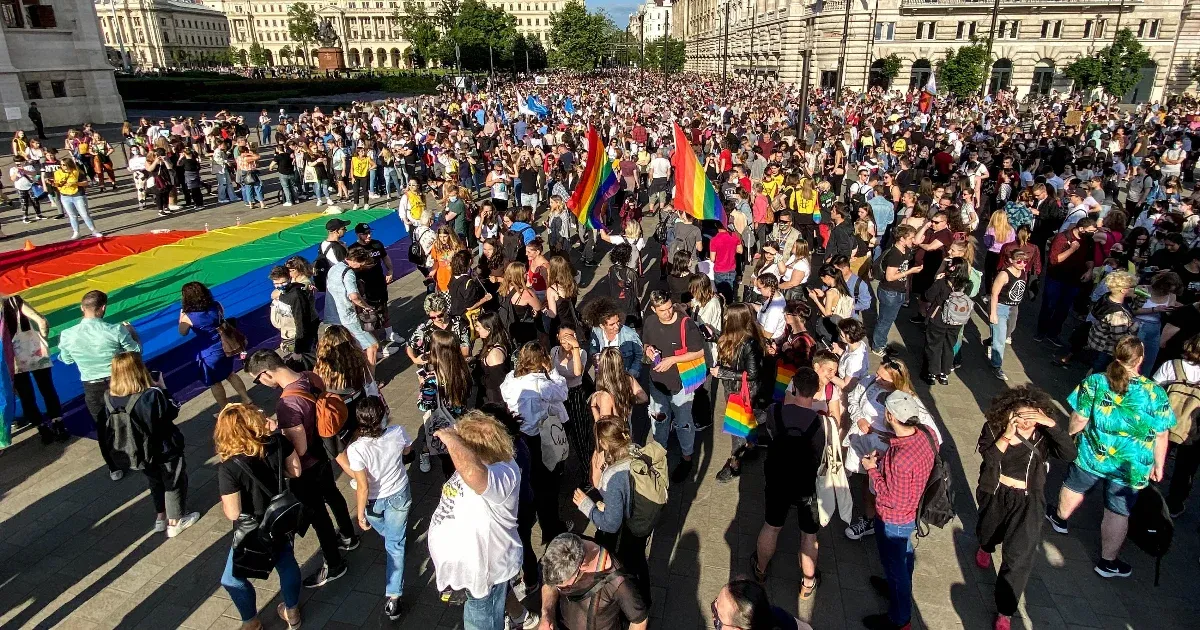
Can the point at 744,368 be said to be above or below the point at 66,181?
below

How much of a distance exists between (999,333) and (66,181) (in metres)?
16.4

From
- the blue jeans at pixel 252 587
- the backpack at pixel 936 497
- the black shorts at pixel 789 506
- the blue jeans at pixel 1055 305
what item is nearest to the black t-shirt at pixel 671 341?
the black shorts at pixel 789 506

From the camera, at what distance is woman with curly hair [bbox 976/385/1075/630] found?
159 inches

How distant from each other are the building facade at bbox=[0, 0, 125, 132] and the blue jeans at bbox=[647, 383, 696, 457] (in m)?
33.8

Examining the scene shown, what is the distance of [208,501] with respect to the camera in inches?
234

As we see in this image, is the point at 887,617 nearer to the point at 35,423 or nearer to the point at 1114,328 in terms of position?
the point at 1114,328

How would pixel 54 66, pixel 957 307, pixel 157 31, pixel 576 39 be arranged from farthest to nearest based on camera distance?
pixel 157 31 → pixel 576 39 → pixel 54 66 → pixel 957 307

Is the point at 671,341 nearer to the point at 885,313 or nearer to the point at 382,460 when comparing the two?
the point at 382,460

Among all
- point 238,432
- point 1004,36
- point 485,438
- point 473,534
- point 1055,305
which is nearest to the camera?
point 473,534

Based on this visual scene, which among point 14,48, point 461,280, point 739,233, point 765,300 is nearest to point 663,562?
point 765,300

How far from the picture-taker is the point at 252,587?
14.3 ft

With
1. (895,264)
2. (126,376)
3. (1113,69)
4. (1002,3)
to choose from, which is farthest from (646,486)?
(1002,3)

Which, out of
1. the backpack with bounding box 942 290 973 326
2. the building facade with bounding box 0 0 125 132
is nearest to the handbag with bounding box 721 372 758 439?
the backpack with bounding box 942 290 973 326

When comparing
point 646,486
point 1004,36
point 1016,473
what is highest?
point 1004,36
